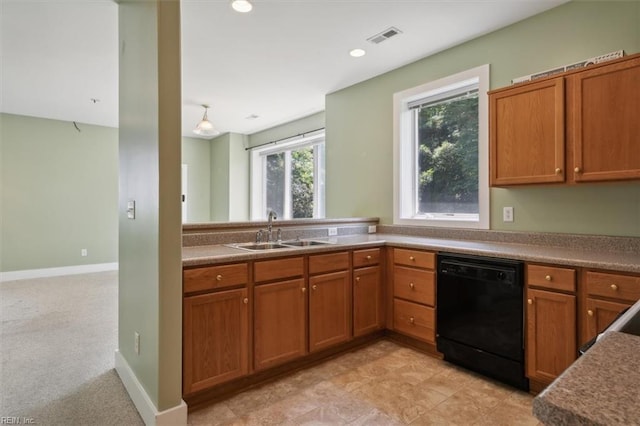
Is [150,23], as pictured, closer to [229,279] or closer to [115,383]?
[229,279]

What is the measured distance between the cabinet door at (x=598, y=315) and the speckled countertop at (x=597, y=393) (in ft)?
5.28

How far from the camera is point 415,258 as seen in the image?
2.82 meters

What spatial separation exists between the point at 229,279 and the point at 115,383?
111 cm

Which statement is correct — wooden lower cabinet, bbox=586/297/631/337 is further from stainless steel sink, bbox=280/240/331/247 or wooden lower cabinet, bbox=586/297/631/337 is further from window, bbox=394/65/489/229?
stainless steel sink, bbox=280/240/331/247

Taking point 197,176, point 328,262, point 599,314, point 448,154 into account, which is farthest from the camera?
point 197,176

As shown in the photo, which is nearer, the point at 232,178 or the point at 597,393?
the point at 597,393

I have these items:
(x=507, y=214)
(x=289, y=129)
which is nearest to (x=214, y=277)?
(x=507, y=214)

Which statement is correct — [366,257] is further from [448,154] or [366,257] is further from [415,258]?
[448,154]

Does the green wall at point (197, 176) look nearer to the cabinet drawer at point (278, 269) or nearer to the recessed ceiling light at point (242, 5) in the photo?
the recessed ceiling light at point (242, 5)

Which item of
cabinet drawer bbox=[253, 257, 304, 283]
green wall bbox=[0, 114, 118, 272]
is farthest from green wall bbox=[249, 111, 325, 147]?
cabinet drawer bbox=[253, 257, 304, 283]

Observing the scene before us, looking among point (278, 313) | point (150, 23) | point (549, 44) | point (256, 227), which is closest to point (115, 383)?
point (278, 313)

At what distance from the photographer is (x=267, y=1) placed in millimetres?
2549

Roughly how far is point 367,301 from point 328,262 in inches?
22.2

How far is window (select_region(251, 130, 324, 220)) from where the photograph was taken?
5684mm
